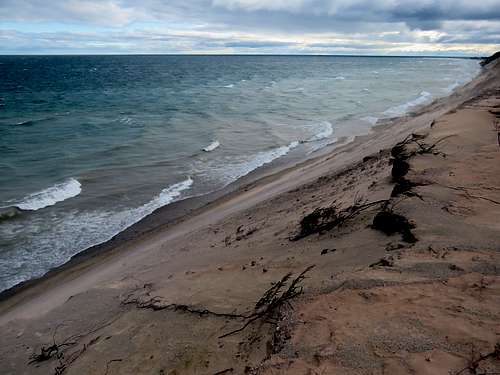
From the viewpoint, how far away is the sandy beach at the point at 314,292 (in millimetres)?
3365

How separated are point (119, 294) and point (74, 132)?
66.9 ft

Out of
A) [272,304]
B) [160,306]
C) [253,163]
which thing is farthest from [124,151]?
[272,304]

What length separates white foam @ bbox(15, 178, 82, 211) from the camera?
1302 cm

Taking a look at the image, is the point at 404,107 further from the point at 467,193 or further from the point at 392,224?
the point at 392,224

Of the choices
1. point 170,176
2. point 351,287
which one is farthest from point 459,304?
point 170,176

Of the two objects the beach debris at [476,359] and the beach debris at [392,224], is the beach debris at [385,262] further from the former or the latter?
the beach debris at [476,359]

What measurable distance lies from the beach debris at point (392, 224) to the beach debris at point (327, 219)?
610mm

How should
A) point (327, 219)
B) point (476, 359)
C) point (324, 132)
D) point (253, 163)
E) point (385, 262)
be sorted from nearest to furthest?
point (476, 359)
point (385, 262)
point (327, 219)
point (253, 163)
point (324, 132)

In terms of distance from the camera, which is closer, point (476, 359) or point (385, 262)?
point (476, 359)

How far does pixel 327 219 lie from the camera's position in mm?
6414

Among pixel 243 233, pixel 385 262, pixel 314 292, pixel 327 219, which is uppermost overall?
pixel 385 262

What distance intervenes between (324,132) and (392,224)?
61.8ft

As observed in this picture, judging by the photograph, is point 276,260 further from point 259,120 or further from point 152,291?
point 259,120

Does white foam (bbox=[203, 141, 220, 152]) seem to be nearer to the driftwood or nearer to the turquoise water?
the turquoise water
